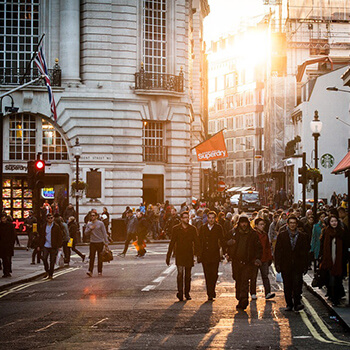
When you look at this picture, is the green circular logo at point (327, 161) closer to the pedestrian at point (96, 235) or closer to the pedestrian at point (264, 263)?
the pedestrian at point (96, 235)

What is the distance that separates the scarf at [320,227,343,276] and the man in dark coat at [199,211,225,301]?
7.66ft

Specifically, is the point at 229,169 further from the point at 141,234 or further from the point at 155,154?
the point at 141,234

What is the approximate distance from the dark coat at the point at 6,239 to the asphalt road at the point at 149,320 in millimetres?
2226

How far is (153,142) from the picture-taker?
1844 inches

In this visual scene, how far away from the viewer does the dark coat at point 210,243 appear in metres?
17.4

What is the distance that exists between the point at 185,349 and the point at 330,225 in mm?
5917

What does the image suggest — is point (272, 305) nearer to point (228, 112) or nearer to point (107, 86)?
point (107, 86)

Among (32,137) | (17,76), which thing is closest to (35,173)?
(32,137)

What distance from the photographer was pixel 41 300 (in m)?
17.5

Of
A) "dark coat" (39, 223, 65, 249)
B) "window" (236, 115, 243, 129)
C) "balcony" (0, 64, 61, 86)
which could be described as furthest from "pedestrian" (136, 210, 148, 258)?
"window" (236, 115, 243, 129)

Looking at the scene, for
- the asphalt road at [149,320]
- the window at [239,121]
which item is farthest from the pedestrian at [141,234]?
the window at [239,121]

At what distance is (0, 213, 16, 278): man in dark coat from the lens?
23.0 meters

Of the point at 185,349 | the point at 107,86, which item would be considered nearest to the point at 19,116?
the point at 107,86

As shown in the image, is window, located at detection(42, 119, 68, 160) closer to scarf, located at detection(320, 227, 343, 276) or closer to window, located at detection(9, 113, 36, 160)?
window, located at detection(9, 113, 36, 160)
